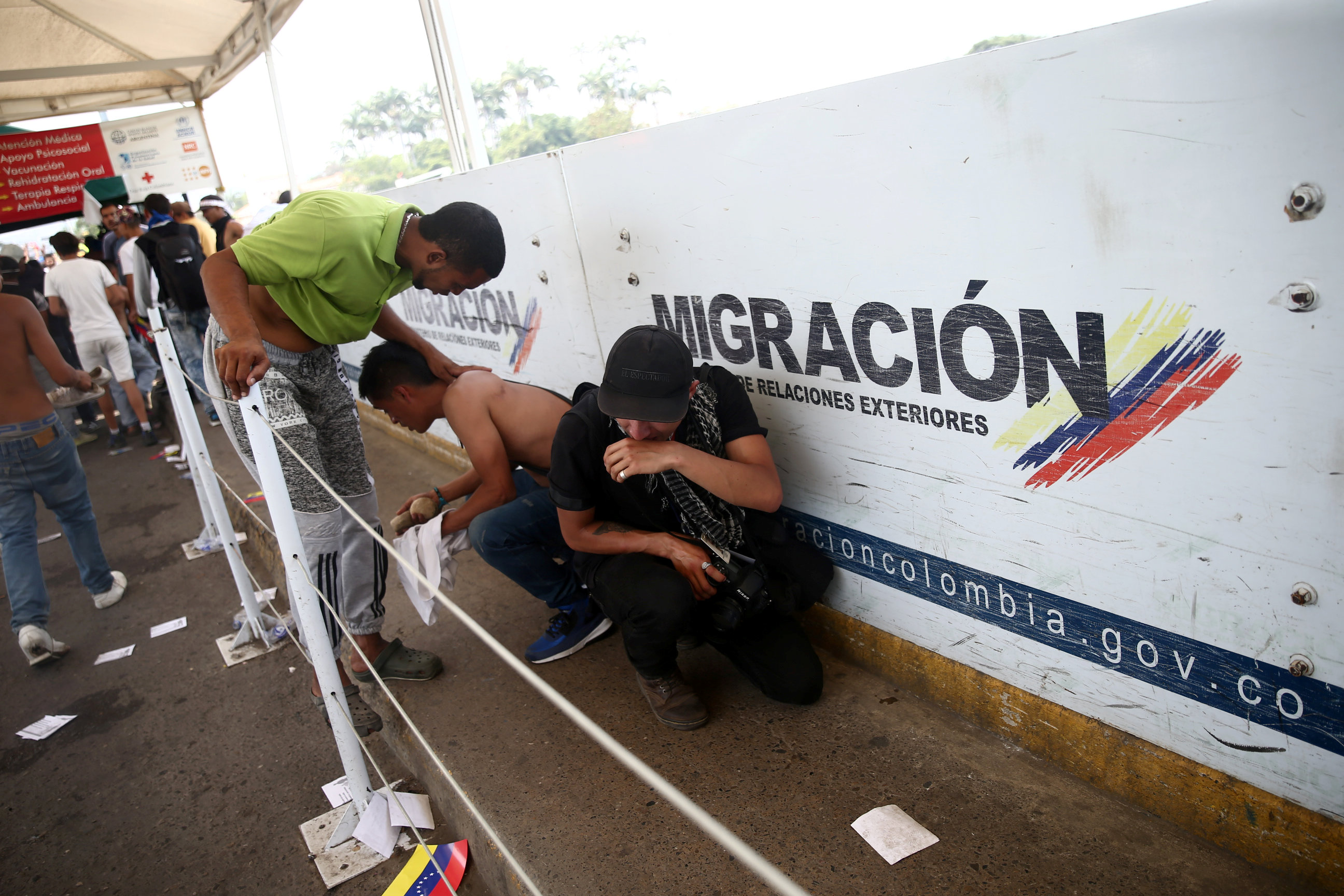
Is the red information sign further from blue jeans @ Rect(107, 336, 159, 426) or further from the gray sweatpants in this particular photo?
the gray sweatpants

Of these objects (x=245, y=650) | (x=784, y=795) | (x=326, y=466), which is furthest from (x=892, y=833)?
(x=245, y=650)

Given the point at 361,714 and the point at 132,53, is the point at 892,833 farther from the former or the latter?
the point at 132,53

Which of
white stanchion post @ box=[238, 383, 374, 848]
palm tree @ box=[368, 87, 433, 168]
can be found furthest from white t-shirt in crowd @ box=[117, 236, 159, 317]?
white stanchion post @ box=[238, 383, 374, 848]

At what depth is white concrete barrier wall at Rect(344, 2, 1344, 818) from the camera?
1.33m

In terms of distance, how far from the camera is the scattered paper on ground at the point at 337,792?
2.64 meters

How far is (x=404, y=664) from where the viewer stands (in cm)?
285

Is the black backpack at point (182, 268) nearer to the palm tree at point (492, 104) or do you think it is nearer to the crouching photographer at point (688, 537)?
the palm tree at point (492, 104)

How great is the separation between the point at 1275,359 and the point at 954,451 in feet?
2.34

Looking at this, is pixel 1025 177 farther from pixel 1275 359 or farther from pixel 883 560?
pixel 883 560

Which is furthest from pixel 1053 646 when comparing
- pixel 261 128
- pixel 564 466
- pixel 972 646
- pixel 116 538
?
pixel 261 128

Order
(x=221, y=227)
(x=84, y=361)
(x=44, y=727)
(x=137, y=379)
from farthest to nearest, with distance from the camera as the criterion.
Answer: (x=137, y=379) < (x=221, y=227) < (x=84, y=361) < (x=44, y=727)

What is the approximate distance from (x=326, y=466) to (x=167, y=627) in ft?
6.83

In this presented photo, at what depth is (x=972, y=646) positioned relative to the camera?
212 centimetres

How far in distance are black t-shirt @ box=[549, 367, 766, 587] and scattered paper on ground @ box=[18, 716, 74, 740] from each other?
2.63 metres
